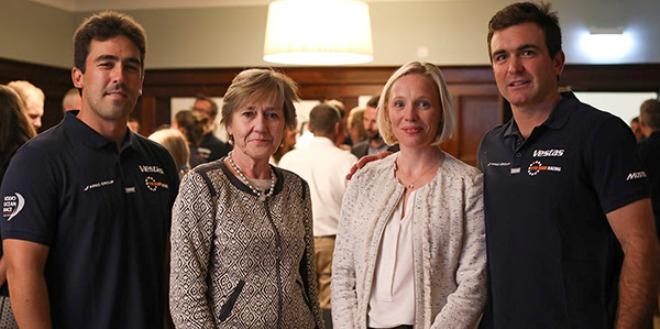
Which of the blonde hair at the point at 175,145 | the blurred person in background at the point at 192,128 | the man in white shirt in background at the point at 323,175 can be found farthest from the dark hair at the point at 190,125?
the blonde hair at the point at 175,145

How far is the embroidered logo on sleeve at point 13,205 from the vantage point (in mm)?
2324

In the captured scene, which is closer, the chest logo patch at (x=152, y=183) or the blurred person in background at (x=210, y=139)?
the chest logo patch at (x=152, y=183)

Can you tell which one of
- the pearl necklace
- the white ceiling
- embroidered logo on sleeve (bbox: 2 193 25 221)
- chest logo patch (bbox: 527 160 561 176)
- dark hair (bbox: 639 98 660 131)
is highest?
the white ceiling

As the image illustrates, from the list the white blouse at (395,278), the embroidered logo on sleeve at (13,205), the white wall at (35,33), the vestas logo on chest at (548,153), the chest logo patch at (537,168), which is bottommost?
the white blouse at (395,278)

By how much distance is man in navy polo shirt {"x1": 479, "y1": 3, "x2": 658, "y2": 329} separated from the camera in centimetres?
225

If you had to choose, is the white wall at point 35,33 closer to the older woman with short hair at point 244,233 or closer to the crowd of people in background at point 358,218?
the crowd of people in background at point 358,218

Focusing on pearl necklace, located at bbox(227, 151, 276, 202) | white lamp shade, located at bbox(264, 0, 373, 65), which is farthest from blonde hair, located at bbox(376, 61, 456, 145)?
white lamp shade, located at bbox(264, 0, 373, 65)

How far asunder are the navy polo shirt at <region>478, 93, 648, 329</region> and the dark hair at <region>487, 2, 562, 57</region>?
0.20 meters

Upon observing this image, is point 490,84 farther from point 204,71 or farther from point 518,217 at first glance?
point 518,217

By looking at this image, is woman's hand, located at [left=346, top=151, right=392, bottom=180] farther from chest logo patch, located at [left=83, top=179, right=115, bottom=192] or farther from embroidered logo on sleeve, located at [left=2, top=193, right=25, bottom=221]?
embroidered logo on sleeve, located at [left=2, top=193, right=25, bottom=221]

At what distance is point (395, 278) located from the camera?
7.99ft

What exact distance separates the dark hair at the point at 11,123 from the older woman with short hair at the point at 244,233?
81cm

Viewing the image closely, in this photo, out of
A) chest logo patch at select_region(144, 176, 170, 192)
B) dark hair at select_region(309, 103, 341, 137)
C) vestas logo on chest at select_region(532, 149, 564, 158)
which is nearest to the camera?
vestas logo on chest at select_region(532, 149, 564, 158)

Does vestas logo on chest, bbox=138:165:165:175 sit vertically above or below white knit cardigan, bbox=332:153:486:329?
above
